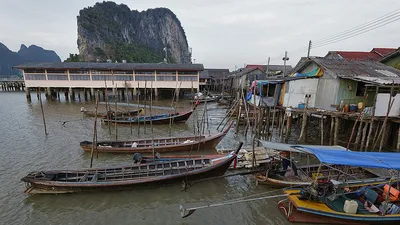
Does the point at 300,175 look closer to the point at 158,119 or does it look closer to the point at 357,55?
the point at 158,119

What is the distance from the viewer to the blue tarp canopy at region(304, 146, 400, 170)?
5874mm

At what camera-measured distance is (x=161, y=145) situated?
13.4 meters

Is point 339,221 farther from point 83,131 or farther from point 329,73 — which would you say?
point 83,131

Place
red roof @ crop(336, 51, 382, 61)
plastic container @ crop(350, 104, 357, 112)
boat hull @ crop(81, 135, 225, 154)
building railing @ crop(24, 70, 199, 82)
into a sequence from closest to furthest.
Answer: boat hull @ crop(81, 135, 225, 154), plastic container @ crop(350, 104, 357, 112), red roof @ crop(336, 51, 382, 61), building railing @ crop(24, 70, 199, 82)

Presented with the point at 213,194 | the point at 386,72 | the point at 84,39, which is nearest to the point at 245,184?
the point at 213,194

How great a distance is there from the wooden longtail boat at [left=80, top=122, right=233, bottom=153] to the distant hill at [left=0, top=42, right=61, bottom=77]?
169436 mm

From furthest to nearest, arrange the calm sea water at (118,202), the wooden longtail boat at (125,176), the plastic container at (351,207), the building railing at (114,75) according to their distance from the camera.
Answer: the building railing at (114,75) → the wooden longtail boat at (125,176) → the calm sea water at (118,202) → the plastic container at (351,207)

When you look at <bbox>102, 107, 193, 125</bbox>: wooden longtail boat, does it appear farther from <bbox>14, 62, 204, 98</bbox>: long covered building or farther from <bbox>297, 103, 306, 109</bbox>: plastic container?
<bbox>14, 62, 204, 98</bbox>: long covered building

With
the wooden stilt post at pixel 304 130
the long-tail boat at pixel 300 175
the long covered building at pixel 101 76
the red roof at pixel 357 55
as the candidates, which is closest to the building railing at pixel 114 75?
the long covered building at pixel 101 76

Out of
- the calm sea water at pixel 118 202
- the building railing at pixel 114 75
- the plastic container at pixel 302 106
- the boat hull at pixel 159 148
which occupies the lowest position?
the calm sea water at pixel 118 202

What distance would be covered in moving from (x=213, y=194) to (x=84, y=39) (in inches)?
3214

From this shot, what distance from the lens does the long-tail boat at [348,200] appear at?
614 centimetres

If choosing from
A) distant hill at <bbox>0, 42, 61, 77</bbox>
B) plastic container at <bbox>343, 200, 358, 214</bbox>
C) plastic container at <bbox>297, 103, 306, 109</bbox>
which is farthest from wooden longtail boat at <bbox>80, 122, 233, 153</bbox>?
distant hill at <bbox>0, 42, 61, 77</bbox>

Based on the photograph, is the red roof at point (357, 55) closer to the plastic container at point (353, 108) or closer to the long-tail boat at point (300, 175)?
the plastic container at point (353, 108)
